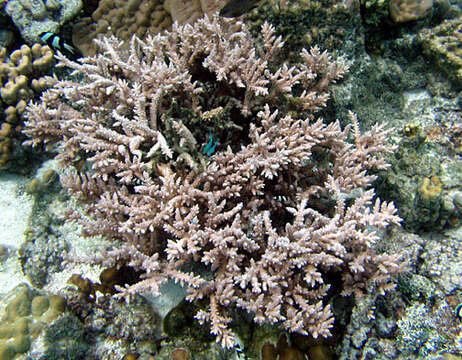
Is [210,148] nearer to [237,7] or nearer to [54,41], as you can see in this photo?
[237,7]

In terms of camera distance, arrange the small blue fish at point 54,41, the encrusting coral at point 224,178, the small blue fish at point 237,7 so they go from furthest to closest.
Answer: the small blue fish at point 54,41 < the small blue fish at point 237,7 < the encrusting coral at point 224,178

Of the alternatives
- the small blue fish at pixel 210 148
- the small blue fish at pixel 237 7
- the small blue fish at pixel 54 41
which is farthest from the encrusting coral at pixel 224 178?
the small blue fish at pixel 54 41

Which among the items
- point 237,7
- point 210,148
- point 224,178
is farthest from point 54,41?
point 224,178

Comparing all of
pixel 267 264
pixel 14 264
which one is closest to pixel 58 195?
pixel 14 264

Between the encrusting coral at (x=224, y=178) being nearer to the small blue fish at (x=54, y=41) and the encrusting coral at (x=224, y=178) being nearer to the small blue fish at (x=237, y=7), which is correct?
the small blue fish at (x=237, y=7)

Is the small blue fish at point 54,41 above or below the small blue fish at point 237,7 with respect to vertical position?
above

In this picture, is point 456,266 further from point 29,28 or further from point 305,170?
point 29,28
